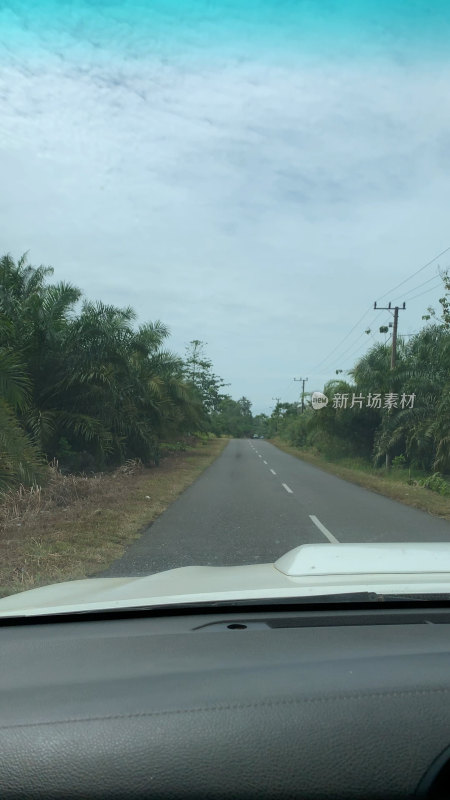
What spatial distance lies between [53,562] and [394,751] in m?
5.95

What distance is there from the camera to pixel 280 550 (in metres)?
8.72

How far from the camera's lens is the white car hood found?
11.2ft

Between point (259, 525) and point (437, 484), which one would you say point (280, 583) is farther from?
point (437, 484)

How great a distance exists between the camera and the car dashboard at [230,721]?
1975mm

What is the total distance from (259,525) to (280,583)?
7.33 metres

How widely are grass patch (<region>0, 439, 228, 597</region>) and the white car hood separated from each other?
105 inches

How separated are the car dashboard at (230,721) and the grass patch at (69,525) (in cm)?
395

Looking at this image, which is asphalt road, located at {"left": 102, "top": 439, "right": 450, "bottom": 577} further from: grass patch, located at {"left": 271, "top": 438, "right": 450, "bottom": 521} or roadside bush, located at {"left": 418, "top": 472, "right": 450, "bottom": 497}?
roadside bush, located at {"left": 418, "top": 472, "right": 450, "bottom": 497}

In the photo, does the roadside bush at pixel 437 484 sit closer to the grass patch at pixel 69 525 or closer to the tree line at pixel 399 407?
the tree line at pixel 399 407

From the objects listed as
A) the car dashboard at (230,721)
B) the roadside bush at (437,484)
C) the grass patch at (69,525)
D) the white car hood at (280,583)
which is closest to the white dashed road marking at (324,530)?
the grass patch at (69,525)

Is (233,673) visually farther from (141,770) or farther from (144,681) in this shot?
(141,770)

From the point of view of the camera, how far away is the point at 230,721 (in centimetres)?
212

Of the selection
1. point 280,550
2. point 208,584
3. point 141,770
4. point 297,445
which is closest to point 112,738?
point 141,770

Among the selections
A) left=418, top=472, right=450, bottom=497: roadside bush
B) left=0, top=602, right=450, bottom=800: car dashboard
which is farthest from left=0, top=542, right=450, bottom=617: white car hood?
left=418, top=472, right=450, bottom=497: roadside bush
